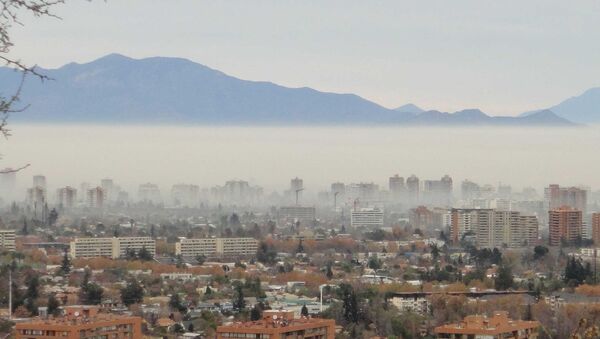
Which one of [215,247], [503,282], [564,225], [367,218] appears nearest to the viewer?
[503,282]

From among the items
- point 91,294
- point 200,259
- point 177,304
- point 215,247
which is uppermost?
point 215,247

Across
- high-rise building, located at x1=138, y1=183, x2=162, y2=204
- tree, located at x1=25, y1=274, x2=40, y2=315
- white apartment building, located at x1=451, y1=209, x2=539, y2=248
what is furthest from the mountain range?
tree, located at x1=25, y1=274, x2=40, y2=315

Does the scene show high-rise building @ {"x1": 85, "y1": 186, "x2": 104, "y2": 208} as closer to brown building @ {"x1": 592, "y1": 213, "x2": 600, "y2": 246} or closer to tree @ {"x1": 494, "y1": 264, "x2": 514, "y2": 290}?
brown building @ {"x1": 592, "y1": 213, "x2": 600, "y2": 246}

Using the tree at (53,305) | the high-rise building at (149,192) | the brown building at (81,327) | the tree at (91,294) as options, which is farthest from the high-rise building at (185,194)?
the brown building at (81,327)

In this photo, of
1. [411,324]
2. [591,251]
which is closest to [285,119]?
[591,251]

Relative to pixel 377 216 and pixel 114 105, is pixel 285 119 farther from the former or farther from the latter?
pixel 377 216

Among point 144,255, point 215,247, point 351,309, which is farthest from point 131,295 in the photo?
point 215,247

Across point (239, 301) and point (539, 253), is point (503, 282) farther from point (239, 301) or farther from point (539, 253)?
point (539, 253)
